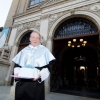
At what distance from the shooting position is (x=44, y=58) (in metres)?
1.97

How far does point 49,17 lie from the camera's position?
909 centimetres

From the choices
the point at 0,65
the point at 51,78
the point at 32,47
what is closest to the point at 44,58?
the point at 32,47

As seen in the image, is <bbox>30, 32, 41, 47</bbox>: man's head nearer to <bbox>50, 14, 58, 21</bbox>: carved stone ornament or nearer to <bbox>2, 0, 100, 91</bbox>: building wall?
<bbox>2, 0, 100, 91</bbox>: building wall

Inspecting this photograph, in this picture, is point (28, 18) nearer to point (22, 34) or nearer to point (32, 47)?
point (22, 34)

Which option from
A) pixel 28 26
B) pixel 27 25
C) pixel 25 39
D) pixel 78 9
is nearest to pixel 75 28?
pixel 78 9

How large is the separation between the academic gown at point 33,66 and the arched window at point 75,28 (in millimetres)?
6343

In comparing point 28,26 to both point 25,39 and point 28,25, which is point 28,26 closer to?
point 28,25

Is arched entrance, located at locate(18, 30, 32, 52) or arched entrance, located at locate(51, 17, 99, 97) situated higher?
arched entrance, located at locate(18, 30, 32, 52)

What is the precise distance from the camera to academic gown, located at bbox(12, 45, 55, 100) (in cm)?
174

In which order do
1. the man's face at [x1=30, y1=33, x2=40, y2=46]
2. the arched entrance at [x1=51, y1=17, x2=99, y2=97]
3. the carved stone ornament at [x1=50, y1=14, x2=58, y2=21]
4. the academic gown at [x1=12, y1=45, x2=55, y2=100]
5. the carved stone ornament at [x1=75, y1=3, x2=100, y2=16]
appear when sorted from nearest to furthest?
the academic gown at [x1=12, y1=45, x2=55, y2=100], the man's face at [x1=30, y1=33, x2=40, y2=46], the carved stone ornament at [x1=75, y1=3, x2=100, y2=16], the carved stone ornament at [x1=50, y1=14, x2=58, y2=21], the arched entrance at [x1=51, y1=17, x2=99, y2=97]

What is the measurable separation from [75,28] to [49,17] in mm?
2470

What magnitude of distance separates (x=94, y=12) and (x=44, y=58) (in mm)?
6741

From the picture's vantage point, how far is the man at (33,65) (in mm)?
1744

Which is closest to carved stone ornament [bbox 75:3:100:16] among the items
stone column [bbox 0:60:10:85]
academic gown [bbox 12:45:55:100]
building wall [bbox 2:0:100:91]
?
building wall [bbox 2:0:100:91]
